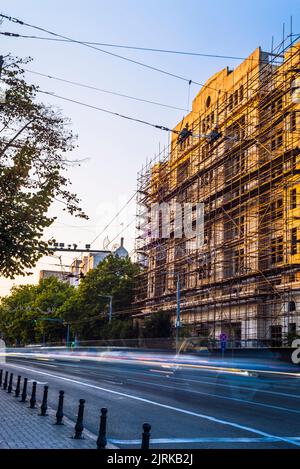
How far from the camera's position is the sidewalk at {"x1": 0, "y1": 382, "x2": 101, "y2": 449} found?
29.6ft

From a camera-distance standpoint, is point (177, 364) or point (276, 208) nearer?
point (177, 364)

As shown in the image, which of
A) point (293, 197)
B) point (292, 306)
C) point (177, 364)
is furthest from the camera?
point (293, 197)

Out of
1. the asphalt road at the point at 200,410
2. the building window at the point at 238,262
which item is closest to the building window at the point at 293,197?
the building window at the point at 238,262

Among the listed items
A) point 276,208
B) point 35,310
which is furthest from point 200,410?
point 35,310

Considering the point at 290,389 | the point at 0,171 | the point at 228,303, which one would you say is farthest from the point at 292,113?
the point at 0,171

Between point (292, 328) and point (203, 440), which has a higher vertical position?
point (292, 328)

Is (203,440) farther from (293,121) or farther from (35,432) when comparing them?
(293,121)

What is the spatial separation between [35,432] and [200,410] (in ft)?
17.9

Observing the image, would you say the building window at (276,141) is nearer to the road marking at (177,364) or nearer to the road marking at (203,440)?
the road marking at (177,364)

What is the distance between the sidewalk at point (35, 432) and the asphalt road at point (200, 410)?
68cm

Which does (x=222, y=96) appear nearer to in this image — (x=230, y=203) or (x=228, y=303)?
(x=230, y=203)

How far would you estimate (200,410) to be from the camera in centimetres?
1448

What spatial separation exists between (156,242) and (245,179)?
59.0ft

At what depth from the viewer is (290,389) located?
22094 millimetres
